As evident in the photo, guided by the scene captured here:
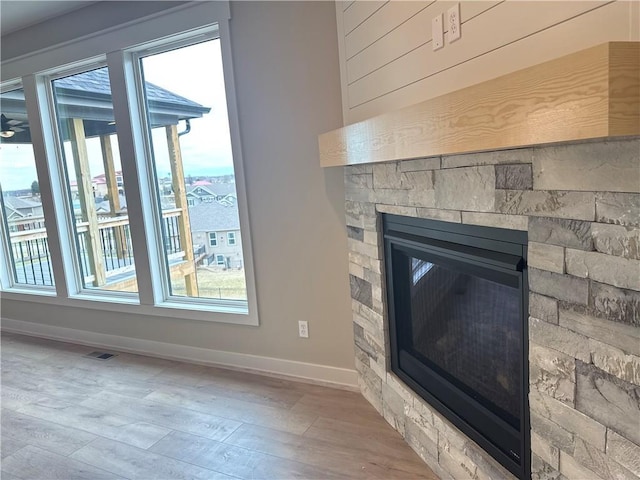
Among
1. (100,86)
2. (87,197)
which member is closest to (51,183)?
(87,197)

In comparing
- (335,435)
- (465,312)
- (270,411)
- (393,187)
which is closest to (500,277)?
(465,312)

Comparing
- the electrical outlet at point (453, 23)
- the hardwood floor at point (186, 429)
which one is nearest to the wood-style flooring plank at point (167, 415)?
the hardwood floor at point (186, 429)

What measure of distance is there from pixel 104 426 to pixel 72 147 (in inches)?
96.5

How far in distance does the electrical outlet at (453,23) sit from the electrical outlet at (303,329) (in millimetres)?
1934

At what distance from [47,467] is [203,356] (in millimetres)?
1276

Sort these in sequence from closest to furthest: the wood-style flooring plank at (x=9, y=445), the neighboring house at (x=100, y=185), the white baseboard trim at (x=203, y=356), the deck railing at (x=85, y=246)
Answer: the wood-style flooring plank at (x=9, y=445)
the white baseboard trim at (x=203, y=356)
the deck railing at (x=85, y=246)
the neighboring house at (x=100, y=185)

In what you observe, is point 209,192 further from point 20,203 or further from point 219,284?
point 20,203

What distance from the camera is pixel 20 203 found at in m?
4.25

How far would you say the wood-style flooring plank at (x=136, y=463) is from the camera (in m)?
2.06

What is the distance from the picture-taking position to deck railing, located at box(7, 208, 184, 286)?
348 cm

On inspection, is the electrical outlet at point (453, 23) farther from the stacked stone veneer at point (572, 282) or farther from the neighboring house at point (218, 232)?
the neighboring house at point (218, 232)

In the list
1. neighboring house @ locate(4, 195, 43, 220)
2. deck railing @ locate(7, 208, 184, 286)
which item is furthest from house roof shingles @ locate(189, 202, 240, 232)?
neighboring house @ locate(4, 195, 43, 220)

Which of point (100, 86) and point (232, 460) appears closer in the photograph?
point (232, 460)

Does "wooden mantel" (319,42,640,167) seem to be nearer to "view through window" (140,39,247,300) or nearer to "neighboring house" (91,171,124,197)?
"view through window" (140,39,247,300)
